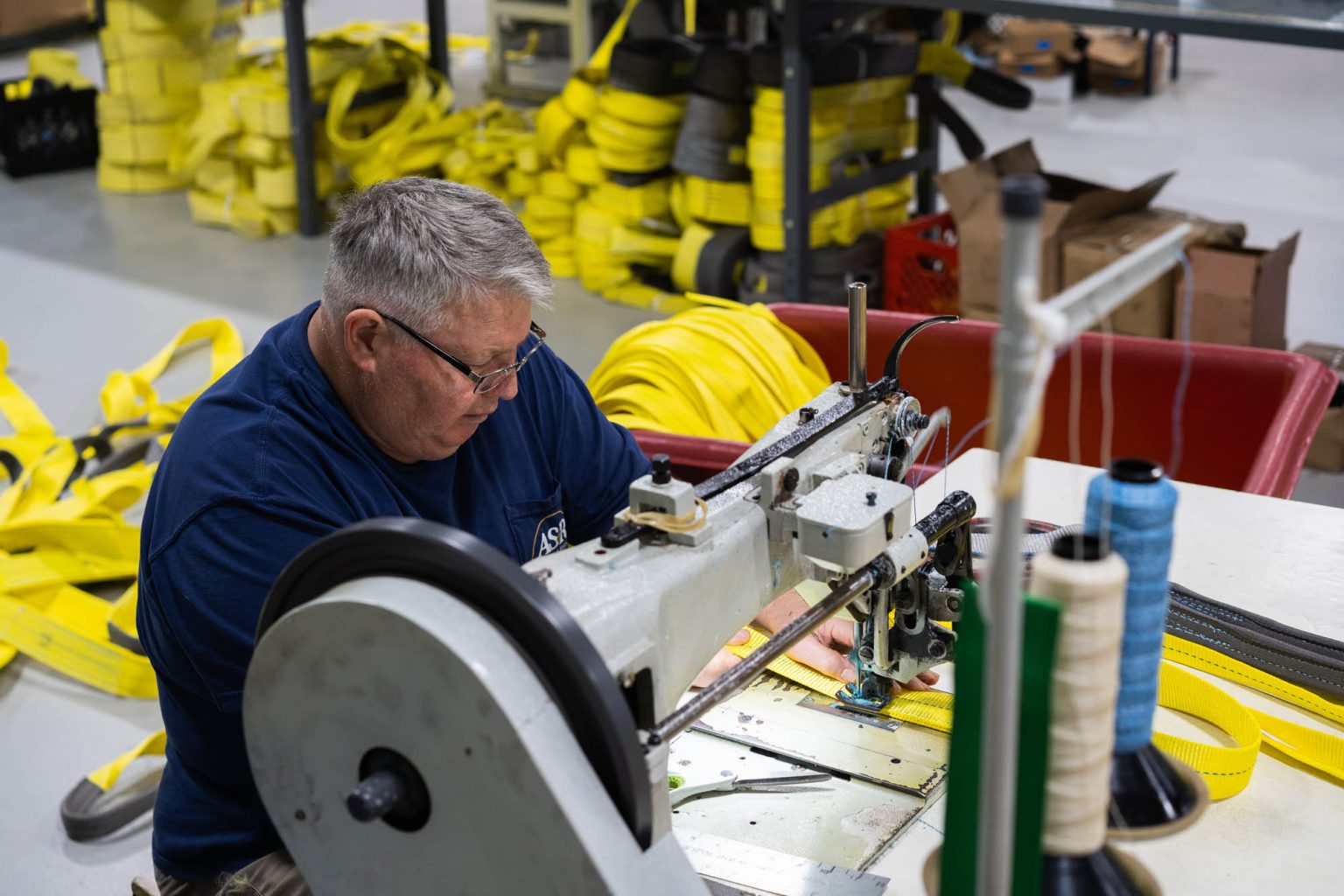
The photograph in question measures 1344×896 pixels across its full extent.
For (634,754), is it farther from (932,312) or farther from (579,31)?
(579,31)

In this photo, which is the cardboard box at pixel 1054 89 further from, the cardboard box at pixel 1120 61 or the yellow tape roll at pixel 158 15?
the yellow tape roll at pixel 158 15

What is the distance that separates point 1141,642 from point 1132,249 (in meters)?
3.16

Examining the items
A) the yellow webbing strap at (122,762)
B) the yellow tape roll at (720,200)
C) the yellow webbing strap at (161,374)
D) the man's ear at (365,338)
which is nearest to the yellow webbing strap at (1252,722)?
the man's ear at (365,338)

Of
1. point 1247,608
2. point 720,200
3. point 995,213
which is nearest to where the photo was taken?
point 1247,608

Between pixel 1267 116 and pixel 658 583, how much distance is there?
6.76m

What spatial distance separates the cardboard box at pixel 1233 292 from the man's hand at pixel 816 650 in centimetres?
222

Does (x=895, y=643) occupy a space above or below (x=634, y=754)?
below

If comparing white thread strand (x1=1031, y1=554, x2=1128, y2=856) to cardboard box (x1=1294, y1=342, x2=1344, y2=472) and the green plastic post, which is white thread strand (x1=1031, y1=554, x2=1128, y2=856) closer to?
the green plastic post

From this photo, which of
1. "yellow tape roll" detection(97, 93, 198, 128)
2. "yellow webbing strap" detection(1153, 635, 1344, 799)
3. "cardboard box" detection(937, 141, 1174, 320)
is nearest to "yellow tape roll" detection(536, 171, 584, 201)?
"cardboard box" detection(937, 141, 1174, 320)

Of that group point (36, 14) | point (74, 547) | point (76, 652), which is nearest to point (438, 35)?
point (74, 547)

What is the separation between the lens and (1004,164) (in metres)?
4.32

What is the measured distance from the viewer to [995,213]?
4.18m

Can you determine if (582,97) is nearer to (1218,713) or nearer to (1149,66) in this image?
(1149,66)

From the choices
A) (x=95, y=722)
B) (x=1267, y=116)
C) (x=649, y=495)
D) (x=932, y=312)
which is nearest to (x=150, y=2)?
(x=932, y=312)
